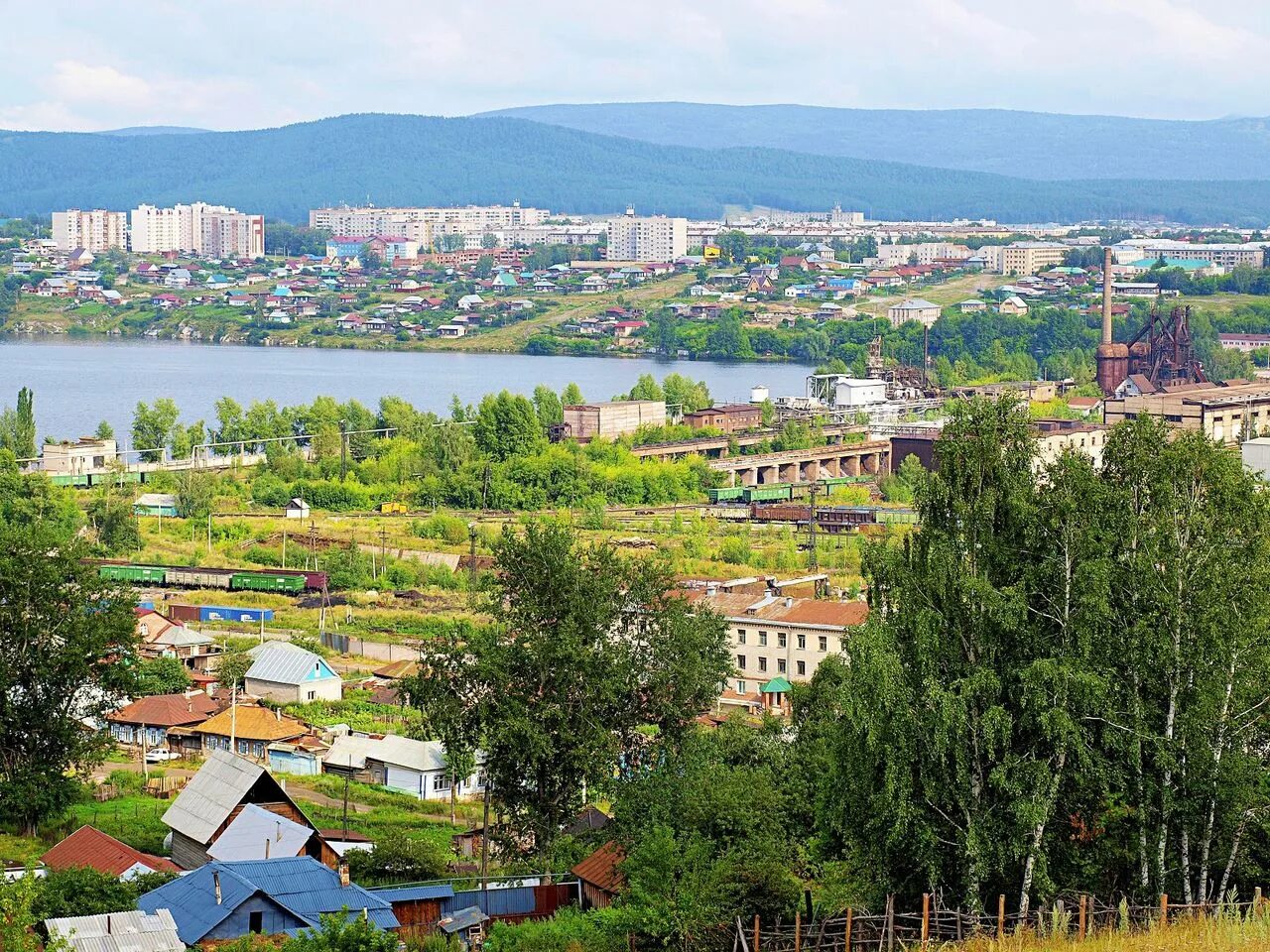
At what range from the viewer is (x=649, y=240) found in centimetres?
8569

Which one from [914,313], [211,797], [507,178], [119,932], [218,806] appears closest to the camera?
[119,932]

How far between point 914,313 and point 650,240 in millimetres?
28398

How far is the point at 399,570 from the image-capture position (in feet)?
69.7

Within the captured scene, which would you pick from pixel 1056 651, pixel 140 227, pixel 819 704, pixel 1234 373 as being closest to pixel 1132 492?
pixel 1056 651

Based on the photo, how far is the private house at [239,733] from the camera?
13.3 m

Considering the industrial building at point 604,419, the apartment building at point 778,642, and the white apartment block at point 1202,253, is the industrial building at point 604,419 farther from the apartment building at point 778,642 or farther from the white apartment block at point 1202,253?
the white apartment block at point 1202,253

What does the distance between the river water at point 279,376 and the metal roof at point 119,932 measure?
29.5m

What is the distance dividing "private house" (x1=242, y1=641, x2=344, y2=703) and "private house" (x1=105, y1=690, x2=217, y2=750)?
996mm

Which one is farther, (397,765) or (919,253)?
(919,253)

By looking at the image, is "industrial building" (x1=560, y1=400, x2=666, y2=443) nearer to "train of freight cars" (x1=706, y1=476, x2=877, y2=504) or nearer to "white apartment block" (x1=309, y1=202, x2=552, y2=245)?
"train of freight cars" (x1=706, y1=476, x2=877, y2=504)

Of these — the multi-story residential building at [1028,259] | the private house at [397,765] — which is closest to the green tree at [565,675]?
the private house at [397,765]

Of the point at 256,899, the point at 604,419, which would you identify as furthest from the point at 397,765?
the point at 604,419

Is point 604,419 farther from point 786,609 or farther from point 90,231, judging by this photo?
point 90,231

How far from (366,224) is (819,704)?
9466 cm
